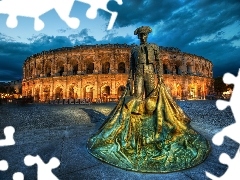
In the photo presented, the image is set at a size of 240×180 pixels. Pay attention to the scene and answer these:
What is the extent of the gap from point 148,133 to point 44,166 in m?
1.86

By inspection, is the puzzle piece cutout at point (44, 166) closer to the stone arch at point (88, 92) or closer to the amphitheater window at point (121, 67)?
the stone arch at point (88, 92)

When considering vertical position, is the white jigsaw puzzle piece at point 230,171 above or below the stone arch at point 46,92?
below

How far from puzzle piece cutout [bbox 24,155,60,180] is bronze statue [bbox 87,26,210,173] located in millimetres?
704

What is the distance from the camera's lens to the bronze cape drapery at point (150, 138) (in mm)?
2816

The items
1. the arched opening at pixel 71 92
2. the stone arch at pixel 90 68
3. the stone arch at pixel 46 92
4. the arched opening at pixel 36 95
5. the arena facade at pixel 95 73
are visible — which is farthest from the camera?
the arched opening at pixel 36 95

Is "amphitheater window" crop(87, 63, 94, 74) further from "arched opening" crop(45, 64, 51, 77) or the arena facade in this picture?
"arched opening" crop(45, 64, 51, 77)

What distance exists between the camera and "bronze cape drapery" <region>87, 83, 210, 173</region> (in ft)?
9.24

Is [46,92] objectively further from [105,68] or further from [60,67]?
[105,68]

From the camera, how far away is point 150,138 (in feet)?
10.7

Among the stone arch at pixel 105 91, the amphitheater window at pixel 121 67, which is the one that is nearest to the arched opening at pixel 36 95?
the stone arch at pixel 105 91

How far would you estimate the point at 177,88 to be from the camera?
29.4 metres

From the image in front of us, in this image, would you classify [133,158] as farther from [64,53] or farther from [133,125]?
[64,53]

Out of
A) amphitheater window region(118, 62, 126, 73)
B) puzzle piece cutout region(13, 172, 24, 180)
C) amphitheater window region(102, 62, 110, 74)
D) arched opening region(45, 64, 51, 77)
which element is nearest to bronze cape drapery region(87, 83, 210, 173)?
puzzle piece cutout region(13, 172, 24, 180)

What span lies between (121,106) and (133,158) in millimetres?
1096
